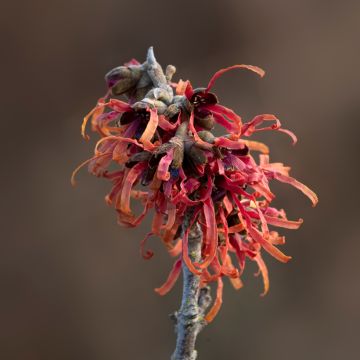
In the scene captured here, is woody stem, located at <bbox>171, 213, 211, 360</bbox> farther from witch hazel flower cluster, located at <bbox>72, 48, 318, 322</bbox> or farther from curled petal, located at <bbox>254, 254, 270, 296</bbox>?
curled petal, located at <bbox>254, 254, 270, 296</bbox>

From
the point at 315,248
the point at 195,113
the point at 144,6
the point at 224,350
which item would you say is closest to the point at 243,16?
the point at 144,6

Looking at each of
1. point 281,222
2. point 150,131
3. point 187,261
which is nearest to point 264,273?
point 281,222

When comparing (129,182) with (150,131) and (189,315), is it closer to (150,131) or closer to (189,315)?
(150,131)

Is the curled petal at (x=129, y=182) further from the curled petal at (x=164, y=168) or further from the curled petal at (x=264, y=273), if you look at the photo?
the curled petal at (x=264, y=273)

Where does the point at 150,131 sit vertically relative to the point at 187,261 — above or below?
above

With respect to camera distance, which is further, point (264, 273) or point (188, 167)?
point (264, 273)

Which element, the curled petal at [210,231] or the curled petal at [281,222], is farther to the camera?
the curled petal at [281,222]

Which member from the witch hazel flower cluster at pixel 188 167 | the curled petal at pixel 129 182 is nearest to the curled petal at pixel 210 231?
the witch hazel flower cluster at pixel 188 167

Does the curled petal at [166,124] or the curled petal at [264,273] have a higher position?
the curled petal at [166,124]

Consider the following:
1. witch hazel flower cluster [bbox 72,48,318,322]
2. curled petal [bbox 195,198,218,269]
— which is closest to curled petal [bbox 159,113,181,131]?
witch hazel flower cluster [bbox 72,48,318,322]
